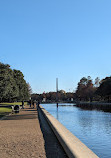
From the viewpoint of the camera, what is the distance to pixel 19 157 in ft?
24.6

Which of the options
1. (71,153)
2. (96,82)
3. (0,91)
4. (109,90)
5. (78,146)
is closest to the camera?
(71,153)

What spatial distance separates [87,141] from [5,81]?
3533 cm

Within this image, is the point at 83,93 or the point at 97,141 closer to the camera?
the point at 97,141

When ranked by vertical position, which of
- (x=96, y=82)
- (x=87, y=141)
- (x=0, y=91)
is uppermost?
(x=96, y=82)

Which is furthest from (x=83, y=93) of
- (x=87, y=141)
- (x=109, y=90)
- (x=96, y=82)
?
(x=87, y=141)

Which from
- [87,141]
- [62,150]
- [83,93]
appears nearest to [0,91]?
[87,141]

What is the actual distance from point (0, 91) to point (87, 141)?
111ft

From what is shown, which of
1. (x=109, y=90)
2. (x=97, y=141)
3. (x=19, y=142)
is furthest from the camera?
(x=109, y=90)

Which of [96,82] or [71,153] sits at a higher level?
[96,82]

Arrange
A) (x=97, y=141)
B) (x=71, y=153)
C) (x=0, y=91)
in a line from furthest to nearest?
(x=0, y=91) < (x=97, y=141) < (x=71, y=153)

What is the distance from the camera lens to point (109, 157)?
8969 mm

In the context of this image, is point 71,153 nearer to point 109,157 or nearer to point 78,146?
point 78,146

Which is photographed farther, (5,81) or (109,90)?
(109,90)

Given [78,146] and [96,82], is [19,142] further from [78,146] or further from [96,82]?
[96,82]
